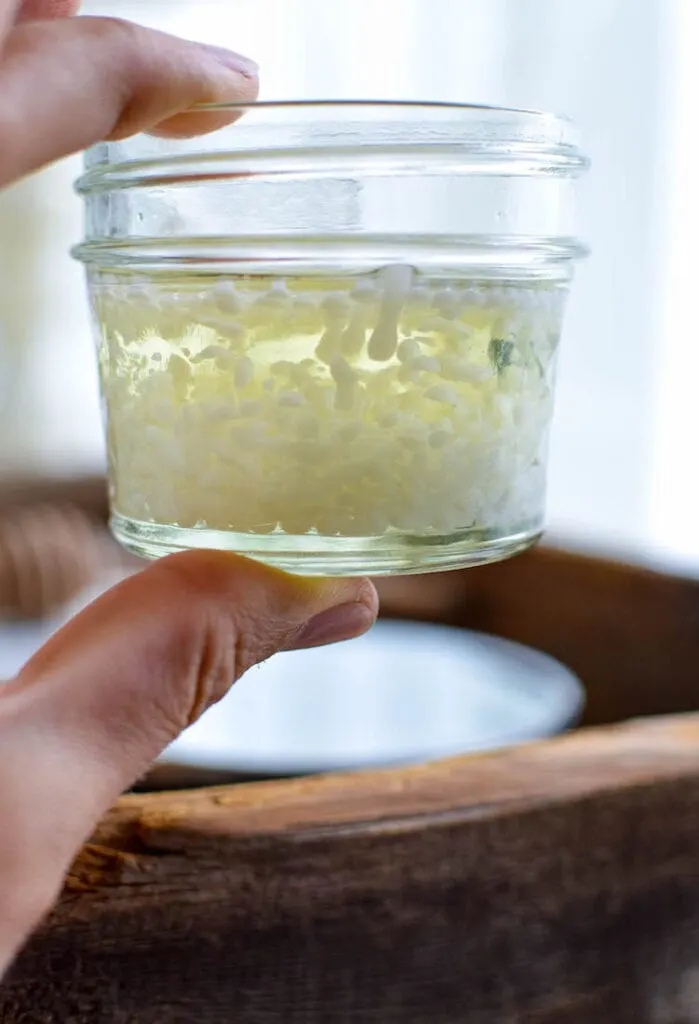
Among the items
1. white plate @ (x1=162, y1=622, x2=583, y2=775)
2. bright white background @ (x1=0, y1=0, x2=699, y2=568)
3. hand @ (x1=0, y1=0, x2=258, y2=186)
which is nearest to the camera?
hand @ (x1=0, y1=0, x2=258, y2=186)

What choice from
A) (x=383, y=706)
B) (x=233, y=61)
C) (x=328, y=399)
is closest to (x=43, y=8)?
(x=233, y=61)

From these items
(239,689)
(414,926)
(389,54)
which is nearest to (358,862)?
(414,926)

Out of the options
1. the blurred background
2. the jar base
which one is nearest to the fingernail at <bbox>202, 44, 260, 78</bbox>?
the jar base

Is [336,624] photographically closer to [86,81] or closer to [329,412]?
[329,412]

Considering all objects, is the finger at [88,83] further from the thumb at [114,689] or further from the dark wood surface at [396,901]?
the dark wood surface at [396,901]

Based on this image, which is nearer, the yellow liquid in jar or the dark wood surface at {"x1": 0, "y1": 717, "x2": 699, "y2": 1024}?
the yellow liquid in jar

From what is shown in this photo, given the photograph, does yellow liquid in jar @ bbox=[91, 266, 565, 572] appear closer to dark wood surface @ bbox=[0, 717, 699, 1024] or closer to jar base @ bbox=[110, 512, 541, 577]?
jar base @ bbox=[110, 512, 541, 577]

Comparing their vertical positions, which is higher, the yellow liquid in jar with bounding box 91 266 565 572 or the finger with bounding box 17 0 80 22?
the finger with bounding box 17 0 80 22

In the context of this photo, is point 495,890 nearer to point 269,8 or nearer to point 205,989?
point 205,989
